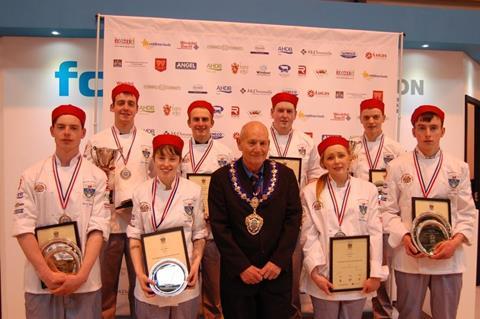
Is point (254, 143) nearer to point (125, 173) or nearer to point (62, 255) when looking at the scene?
point (125, 173)

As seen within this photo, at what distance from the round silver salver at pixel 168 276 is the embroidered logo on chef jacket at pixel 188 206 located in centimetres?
33

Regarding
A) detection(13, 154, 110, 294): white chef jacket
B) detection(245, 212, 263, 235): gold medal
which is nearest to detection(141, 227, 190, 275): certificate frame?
detection(13, 154, 110, 294): white chef jacket

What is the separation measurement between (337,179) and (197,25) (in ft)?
8.08

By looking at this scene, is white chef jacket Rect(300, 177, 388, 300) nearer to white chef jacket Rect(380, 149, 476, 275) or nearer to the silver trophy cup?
white chef jacket Rect(380, 149, 476, 275)

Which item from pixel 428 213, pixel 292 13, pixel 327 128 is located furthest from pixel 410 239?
pixel 292 13

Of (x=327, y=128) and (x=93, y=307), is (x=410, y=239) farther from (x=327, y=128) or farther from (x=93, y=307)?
(x=93, y=307)

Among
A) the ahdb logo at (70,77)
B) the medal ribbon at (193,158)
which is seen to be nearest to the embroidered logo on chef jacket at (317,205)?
the medal ribbon at (193,158)

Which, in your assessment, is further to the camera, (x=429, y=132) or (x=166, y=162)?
(x=429, y=132)

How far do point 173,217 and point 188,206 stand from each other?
13cm

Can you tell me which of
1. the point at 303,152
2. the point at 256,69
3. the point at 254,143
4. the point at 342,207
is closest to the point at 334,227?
the point at 342,207

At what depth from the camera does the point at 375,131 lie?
3.94 metres

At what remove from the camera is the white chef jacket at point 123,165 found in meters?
3.27

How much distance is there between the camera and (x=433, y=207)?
304 centimetres

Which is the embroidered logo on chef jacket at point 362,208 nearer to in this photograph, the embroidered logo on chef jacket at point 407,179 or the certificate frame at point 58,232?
the embroidered logo on chef jacket at point 407,179
